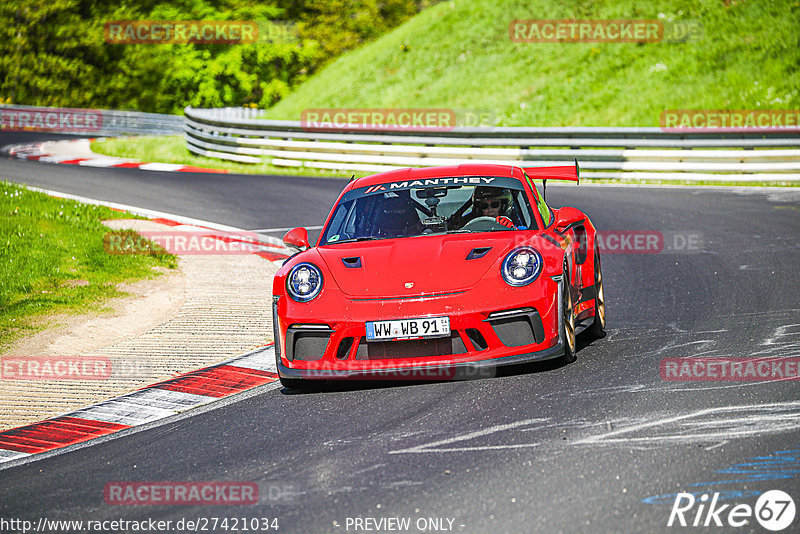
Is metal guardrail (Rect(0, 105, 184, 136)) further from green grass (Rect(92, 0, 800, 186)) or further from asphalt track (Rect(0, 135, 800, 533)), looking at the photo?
asphalt track (Rect(0, 135, 800, 533))

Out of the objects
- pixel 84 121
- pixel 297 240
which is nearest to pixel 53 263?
pixel 297 240

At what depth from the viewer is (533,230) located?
698cm

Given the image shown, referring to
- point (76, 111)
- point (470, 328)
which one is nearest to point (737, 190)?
point (470, 328)

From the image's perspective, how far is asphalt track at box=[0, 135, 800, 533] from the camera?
4285mm

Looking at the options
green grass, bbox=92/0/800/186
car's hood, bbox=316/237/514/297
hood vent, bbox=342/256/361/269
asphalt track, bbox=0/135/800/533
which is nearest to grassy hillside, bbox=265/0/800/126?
green grass, bbox=92/0/800/186

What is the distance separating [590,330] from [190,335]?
10.9ft

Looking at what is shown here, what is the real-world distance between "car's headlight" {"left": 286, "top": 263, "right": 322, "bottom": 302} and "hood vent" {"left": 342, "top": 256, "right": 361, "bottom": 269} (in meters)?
0.20

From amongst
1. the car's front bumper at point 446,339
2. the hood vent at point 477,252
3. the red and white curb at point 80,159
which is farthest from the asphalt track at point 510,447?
the red and white curb at point 80,159

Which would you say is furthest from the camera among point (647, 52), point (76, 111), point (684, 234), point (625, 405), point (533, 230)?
point (76, 111)

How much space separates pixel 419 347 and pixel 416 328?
12 cm

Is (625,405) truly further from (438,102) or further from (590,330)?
(438,102)

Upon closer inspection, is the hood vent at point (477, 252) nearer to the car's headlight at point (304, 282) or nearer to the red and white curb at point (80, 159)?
the car's headlight at point (304, 282)

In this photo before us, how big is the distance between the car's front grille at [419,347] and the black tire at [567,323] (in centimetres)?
71

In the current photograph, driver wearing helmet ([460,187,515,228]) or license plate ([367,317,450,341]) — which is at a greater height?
driver wearing helmet ([460,187,515,228])
